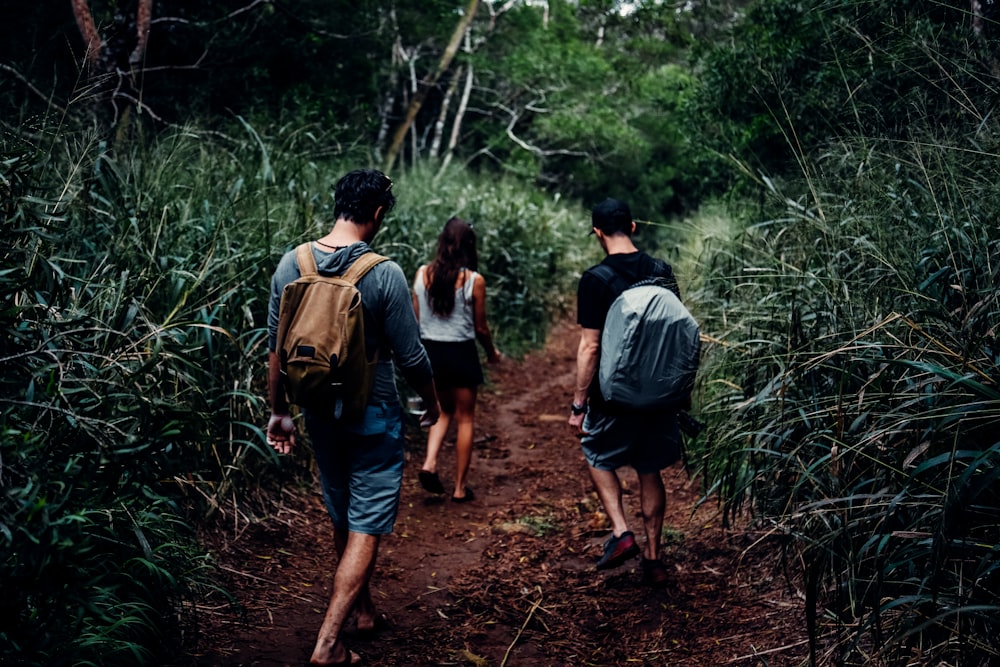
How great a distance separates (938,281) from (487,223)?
862 centimetres

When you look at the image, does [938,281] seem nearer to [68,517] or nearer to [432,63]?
[68,517]

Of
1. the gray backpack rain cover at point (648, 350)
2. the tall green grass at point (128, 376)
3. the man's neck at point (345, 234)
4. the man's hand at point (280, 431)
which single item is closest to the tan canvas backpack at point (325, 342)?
the man's neck at point (345, 234)

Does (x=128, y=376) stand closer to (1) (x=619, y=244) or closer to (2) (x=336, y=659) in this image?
(2) (x=336, y=659)

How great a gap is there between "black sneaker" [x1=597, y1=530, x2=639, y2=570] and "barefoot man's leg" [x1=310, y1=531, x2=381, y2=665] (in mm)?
1346

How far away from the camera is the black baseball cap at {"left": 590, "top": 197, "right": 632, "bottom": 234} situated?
4.09 meters

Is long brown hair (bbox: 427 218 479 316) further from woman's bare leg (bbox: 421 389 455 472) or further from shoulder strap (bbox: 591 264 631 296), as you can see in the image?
shoulder strap (bbox: 591 264 631 296)

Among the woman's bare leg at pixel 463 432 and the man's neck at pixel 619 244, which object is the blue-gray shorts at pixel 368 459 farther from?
the woman's bare leg at pixel 463 432

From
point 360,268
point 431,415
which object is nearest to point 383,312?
point 360,268

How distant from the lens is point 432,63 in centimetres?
1802

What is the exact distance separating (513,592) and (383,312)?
1.79 meters

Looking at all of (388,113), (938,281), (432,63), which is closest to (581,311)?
(938,281)

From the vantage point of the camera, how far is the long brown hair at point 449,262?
532cm

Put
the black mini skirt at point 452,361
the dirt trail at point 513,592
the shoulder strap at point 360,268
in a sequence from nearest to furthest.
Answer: the shoulder strap at point 360,268 → the dirt trail at point 513,592 → the black mini skirt at point 452,361

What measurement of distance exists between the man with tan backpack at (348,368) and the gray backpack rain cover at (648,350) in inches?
38.9
